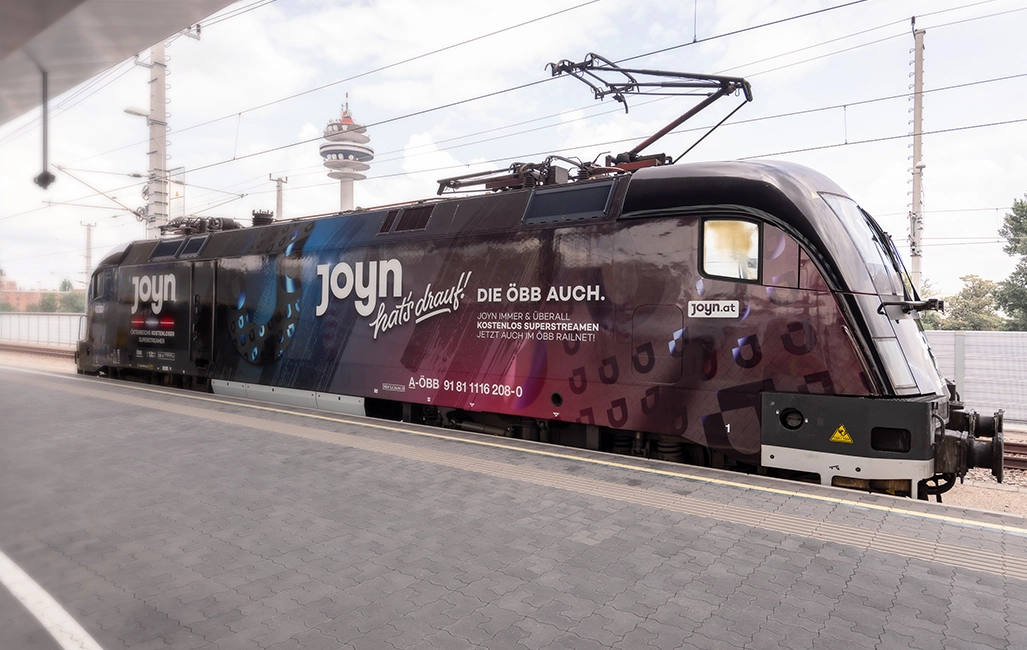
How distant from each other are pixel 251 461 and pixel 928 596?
6.09 m

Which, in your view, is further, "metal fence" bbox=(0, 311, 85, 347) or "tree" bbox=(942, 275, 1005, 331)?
"tree" bbox=(942, 275, 1005, 331)

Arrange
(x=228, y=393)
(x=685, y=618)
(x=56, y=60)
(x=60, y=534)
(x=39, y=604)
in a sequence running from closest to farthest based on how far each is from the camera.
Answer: (x=685, y=618), (x=39, y=604), (x=60, y=534), (x=56, y=60), (x=228, y=393)

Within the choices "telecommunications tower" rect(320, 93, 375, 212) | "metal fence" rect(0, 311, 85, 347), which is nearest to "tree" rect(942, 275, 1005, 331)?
"metal fence" rect(0, 311, 85, 347)

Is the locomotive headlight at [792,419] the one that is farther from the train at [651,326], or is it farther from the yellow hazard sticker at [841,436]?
the yellow hazard sticker at [841,436]

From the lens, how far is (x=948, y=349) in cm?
1241

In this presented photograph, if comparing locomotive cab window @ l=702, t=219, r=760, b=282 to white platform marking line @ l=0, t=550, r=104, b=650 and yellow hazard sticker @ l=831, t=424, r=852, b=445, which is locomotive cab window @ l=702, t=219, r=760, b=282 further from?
white platform marking line @ l=0, t=550, r=104, b=650

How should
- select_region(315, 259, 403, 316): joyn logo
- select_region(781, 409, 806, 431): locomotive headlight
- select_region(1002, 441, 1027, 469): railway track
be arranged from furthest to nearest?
select_region(315, 259, 403, 316): joyn logo, select_region(1002, 441, 1027, 469): railway track, select_region(781, 409, 806, 431): locomotive headlight

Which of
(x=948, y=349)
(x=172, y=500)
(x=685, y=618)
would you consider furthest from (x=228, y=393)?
(x=948, y=349)

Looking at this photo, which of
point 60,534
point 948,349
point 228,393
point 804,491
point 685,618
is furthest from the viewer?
point 948,349

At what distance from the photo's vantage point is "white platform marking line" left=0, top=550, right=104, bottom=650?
10.0ft

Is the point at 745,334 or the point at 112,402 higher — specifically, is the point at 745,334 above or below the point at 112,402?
above

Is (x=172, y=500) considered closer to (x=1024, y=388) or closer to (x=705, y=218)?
(x=705, y=218)

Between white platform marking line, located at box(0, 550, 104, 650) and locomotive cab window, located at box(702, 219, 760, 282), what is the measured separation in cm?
564

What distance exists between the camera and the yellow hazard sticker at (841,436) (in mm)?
5449
